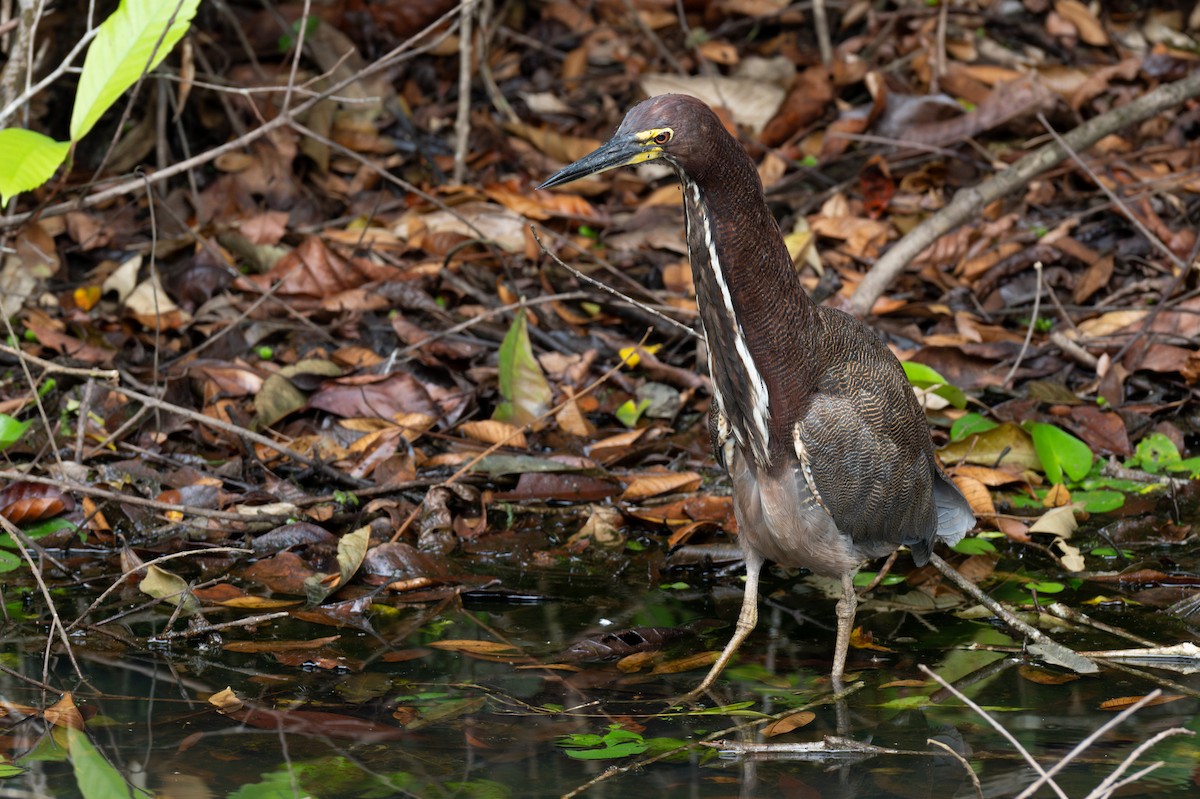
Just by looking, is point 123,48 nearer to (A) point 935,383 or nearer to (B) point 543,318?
(B) point 543,318

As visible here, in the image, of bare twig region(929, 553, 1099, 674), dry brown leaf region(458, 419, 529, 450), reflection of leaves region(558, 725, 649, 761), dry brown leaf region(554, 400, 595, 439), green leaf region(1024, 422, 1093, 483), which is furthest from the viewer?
dry brown leaf region(554, 400, 595, 439)

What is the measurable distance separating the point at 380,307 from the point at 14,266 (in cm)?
164

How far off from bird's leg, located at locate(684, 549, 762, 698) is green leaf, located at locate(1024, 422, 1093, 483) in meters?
1.46

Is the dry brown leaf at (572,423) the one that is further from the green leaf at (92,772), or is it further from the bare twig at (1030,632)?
the green leaf at (92,772)

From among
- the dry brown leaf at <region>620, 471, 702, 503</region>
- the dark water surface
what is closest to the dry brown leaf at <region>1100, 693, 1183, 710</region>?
the dark water surface

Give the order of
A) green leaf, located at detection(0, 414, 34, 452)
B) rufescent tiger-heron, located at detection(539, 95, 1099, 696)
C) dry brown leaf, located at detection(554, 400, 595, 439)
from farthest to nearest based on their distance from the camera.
Result: dry brown leaf, located at detection(554, 400, 595, 439), green leaf, located at detection(0, 414, 34, 452), rufescent tiger-heron, located at detection(539, 95, 1099, 696)

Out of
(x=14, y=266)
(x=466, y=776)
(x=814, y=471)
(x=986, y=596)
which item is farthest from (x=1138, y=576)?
(x=14, y=266)

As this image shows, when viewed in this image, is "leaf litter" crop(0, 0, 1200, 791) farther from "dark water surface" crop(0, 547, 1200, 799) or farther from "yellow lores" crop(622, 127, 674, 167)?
"yellow lores" crop(622, 127, 674, 167)

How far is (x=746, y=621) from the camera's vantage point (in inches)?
148

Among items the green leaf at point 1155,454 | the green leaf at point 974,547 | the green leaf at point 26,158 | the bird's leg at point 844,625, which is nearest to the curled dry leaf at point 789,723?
the bird's leg at point 844,625

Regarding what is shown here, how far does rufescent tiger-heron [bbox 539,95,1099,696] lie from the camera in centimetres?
324

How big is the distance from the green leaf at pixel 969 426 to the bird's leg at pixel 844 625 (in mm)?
1299

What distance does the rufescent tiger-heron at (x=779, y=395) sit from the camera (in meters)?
3.24

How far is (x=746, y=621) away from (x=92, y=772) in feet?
6.15
